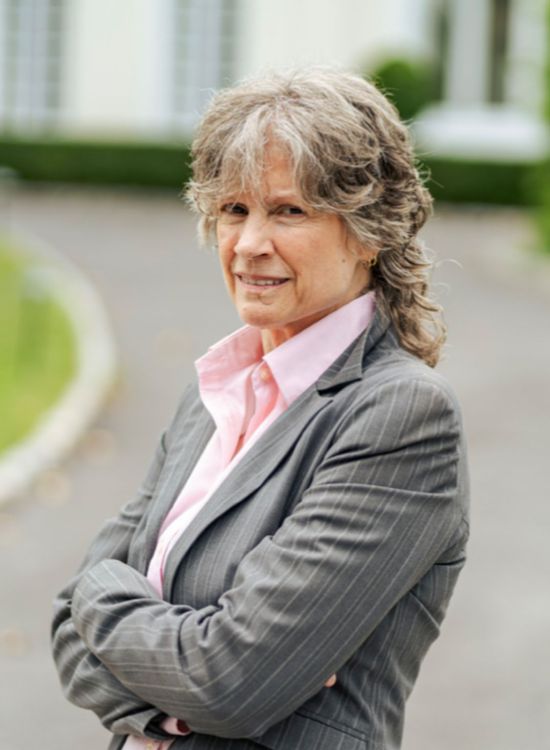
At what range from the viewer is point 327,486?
2.14 metres

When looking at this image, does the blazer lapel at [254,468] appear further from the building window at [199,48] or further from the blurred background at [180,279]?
the building window at [199,48]

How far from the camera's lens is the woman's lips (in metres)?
2.30

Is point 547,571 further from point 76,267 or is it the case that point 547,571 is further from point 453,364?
point 76,267

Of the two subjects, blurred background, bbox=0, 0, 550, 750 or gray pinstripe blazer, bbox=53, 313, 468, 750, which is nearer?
gray pinstripe blazer, bbox=53, 313, 468, 750

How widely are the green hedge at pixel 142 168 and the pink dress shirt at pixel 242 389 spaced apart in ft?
55.1

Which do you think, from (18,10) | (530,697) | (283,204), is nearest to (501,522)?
(530,697)

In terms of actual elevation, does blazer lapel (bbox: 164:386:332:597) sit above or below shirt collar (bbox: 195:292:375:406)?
below

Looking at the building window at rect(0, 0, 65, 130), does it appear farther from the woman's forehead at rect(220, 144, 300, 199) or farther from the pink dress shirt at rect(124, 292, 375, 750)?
the woman's forehead at rect(220, 144, 300, 199)

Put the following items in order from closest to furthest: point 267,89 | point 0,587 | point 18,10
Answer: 1. point 267,89
2. point 0,587
3. point 18,10

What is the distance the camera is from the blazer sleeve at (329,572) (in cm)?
210

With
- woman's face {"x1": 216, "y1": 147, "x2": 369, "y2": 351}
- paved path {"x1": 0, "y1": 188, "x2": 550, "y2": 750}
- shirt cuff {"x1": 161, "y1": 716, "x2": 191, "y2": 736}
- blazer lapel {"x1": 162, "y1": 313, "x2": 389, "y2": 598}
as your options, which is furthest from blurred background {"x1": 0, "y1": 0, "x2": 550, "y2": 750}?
shirt cuff {"x1": 161, "y1": 716, "x2": 191, "y2": 736}

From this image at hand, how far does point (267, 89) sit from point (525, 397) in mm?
7759

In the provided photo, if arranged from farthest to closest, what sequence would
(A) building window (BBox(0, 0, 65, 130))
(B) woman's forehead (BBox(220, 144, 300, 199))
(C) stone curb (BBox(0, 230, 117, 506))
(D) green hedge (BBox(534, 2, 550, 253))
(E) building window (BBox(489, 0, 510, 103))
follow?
1. (A) building window (BBox(0, 0, 65, 130))
2. (E) building window (BBox(489, 0, 510, 103))
3. (D) green hedge (BBox(534, 2, 550, 253))
4. (C) stone curb (BBox(0, 230, 117, 506))
5. (B) woman's forehead (BBox(220, 144, 300, 199))

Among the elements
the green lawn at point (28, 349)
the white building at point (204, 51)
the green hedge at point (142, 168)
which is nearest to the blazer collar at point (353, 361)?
the green lawn at point (28, 349)
